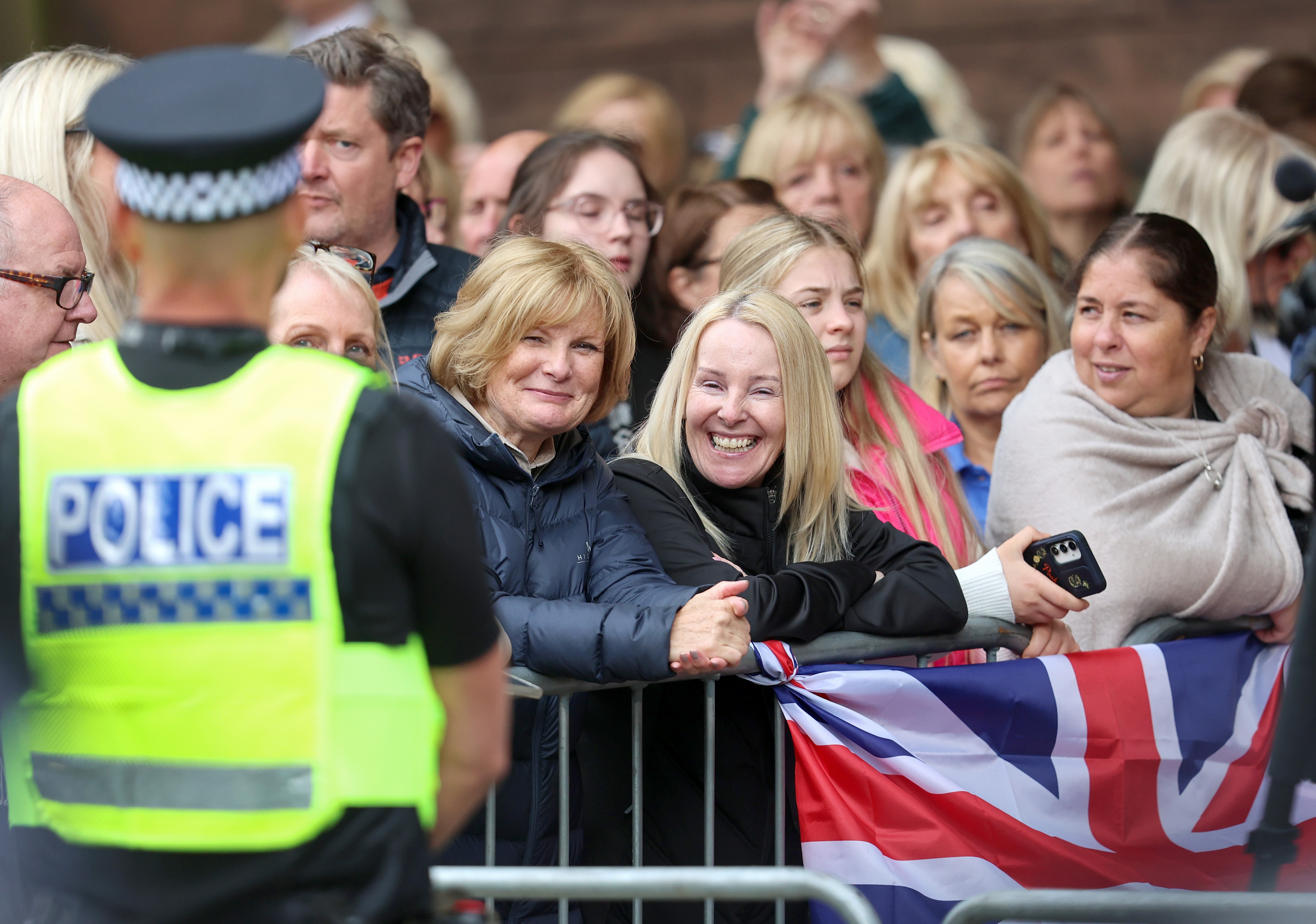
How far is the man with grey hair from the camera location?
4371 millimetres

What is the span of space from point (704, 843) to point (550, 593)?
2.18 feet

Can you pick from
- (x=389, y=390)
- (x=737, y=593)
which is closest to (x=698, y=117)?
(x=737, y=593)

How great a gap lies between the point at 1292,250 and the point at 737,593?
10.0 ft

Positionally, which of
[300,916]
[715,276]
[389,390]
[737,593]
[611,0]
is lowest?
[300,916]

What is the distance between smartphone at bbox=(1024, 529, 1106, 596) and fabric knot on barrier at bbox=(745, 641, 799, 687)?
0.75m

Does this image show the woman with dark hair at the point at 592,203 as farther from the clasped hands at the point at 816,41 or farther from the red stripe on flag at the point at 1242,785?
the clasped hands at the point at 816,41

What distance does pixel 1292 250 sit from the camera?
518 centimetres

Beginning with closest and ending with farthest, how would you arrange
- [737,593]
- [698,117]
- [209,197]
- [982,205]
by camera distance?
[209,197]
[737,593]
[982,205]
[698,117]

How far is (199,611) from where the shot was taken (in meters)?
1.63

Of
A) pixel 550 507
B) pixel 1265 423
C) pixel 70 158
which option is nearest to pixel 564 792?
pixel 550 507

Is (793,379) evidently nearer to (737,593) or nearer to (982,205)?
(737,593)

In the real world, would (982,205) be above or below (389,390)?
above

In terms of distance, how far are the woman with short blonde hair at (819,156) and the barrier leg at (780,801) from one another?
9.86 feet

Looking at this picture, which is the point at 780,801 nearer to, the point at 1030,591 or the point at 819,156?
the point at 1030,591
